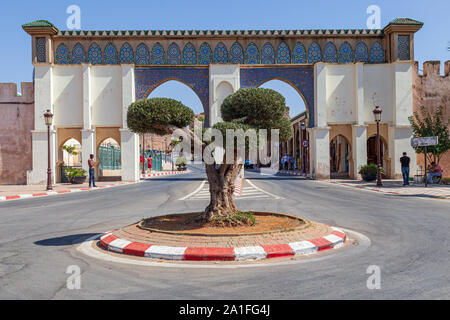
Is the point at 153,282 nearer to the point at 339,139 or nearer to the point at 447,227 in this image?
the point at 447,227

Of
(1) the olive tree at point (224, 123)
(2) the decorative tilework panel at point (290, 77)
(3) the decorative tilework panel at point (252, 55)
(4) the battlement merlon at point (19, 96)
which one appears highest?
(3) the decorative tilework panel at point (252, 55)

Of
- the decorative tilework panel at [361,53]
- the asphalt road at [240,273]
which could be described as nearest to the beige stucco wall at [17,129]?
the asphalt road at [240,273]

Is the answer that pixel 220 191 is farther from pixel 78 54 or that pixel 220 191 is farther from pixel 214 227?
pixel 78 54

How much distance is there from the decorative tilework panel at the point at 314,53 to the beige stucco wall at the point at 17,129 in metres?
18.4

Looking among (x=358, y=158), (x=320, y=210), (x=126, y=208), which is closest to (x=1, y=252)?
(x=126, y=208)

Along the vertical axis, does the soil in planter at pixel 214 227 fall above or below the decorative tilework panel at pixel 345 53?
below

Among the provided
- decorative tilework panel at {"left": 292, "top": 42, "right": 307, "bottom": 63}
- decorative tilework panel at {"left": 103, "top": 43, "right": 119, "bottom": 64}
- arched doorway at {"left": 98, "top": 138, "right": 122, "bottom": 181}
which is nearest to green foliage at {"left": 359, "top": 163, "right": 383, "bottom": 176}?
decorative tilework panel at {"left": 292, "top": 42, "right": 307, "bottom": 63}

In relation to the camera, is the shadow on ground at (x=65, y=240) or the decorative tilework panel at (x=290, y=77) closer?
the shadow on ground at (x=65, y=240)

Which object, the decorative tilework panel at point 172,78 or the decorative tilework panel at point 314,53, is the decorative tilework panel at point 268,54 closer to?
the decorative tilework panel at point 314,53

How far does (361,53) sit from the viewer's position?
2688cm

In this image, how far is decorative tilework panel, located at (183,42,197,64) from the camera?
87.3 ft

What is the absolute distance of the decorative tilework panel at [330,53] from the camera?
2691cm

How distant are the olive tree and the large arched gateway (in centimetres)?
1833
